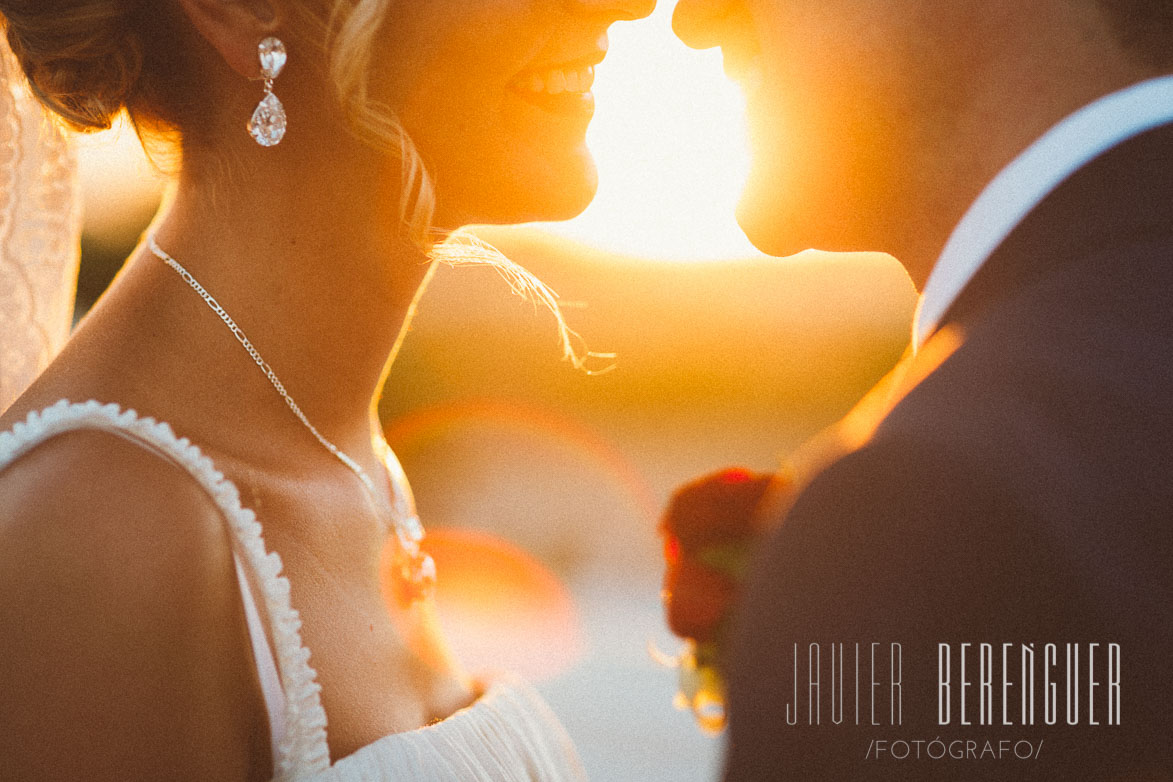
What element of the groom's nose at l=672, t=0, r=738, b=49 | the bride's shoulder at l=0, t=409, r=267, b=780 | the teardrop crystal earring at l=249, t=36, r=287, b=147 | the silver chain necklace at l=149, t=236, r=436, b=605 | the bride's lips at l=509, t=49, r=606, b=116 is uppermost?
the groom's nose at l=672, t=0, r=738, b=49

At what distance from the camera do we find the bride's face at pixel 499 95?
6.11 feet

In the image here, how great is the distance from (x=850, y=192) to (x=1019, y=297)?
0.87m

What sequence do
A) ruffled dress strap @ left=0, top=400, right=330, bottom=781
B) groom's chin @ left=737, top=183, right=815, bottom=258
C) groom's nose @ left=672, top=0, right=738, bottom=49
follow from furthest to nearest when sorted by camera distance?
1. groom's chin @ left=737, top=183, right=815, bottom=258
2. groom's nose @ left=672, top=0, right=738, bottom=49
3. ruffled dress strap @ left=0, top=400, right=330, bottom=781

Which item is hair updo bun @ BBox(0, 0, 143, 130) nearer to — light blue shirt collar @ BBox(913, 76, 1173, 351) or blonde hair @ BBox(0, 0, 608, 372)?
blonde hair @ BBox(0, 0, 608, 372)

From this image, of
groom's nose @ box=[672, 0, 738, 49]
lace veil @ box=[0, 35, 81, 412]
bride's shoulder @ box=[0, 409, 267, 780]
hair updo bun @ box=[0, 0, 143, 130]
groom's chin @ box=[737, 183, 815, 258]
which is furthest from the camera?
lace veil @ box=[0, 35, 81, 412]

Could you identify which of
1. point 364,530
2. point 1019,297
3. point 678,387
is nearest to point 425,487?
point 678,387

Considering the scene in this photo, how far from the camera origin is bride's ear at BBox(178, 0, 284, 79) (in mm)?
1751

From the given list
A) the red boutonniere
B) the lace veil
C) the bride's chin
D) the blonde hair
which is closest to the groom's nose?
the bride's chin

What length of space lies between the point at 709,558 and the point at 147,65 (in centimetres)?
167

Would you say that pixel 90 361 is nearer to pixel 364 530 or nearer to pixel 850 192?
pixel 364 530

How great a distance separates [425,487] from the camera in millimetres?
20047

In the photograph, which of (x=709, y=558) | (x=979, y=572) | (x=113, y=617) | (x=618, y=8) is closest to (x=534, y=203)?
(x=618, y=8)

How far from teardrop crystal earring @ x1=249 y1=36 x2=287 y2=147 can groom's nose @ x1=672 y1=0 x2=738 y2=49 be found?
852 millimetres

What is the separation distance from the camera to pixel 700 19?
1955 millimetres
